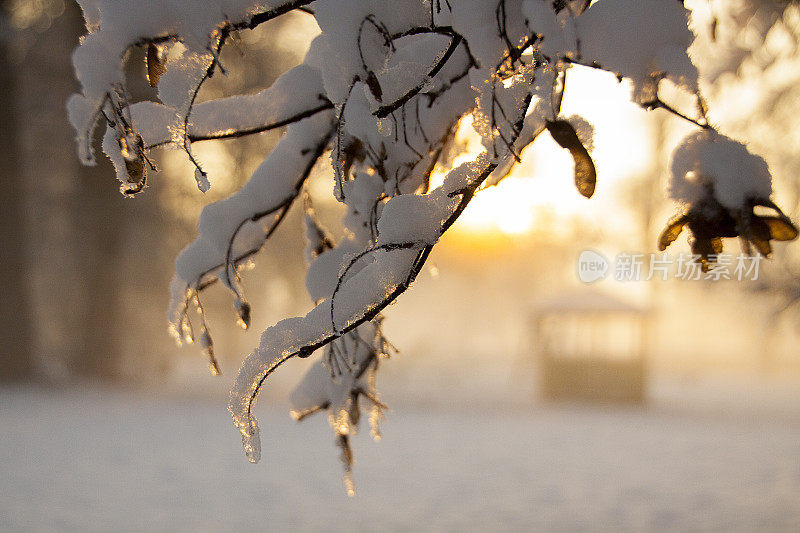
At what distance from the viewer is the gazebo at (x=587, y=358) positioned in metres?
14.0

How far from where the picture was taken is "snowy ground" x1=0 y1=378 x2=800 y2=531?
5.52 m

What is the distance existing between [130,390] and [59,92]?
6.83m

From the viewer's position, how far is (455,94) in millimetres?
1643

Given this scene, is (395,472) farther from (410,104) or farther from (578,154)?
(578,154)

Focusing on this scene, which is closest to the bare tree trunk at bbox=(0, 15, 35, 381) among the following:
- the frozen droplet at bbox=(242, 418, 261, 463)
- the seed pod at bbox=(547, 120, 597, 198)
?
the frozen droplet at bbox=(242, 418, 261, 463)

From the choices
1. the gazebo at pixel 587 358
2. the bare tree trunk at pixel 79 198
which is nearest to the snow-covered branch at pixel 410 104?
the bare tree trunk at pixel 79 198

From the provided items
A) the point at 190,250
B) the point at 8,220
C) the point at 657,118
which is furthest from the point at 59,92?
the point at 657,118

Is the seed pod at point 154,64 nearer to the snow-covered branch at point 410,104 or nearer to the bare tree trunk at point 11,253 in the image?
the snow-covered branch at point 410,104

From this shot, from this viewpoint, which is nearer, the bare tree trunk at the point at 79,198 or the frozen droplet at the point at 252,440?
the frozen droplet at the point at 252,440

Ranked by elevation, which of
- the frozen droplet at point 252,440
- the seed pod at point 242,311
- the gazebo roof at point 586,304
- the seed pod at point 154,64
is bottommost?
the frozen droplet at point 252,440

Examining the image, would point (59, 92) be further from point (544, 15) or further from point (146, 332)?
point (544, 15)

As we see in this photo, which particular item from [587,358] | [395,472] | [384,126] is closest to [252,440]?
[384,126]

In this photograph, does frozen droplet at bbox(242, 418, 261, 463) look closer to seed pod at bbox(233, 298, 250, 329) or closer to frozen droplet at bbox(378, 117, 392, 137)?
seed pod at bbox(233, 298, 250, 329)

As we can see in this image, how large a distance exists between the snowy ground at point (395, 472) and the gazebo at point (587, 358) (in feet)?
7.55
